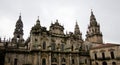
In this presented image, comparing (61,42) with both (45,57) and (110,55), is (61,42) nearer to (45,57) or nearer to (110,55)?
(45,57)

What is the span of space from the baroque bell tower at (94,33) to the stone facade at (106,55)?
12.0m

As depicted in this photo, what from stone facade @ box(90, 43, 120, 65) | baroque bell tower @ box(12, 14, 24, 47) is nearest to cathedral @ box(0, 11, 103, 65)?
stone facade @ box(90, 43, 120, 65)

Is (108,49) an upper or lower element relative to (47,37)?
lower

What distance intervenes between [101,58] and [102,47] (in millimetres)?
3113

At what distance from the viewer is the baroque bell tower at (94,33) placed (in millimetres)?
57625

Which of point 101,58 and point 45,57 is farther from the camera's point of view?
point 101,58

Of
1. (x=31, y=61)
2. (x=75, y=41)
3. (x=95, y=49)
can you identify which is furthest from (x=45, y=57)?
(x=95, y=49)

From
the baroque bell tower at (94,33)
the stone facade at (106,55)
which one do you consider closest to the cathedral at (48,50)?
the stone facade at (106,55)

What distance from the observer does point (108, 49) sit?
140 ft

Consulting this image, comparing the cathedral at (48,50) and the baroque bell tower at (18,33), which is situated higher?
the baroque bell tower at (18,33)

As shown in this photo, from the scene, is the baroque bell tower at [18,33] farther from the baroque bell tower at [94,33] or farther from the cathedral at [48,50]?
the baroque bell tower at [94,33]

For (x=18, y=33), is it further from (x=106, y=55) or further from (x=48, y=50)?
(x=106, y=55)

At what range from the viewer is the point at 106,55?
43031 millimetres

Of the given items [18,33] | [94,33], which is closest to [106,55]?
[94,33]
